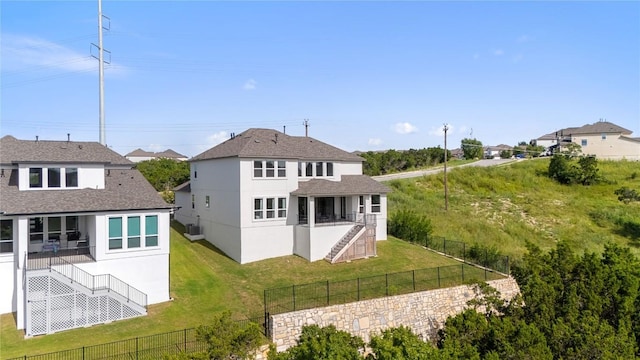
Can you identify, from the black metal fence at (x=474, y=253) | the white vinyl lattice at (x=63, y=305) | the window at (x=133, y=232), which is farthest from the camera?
the black metal fence at (x=474, y=253)

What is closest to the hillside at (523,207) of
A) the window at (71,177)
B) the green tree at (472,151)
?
the green tree at (472,151)

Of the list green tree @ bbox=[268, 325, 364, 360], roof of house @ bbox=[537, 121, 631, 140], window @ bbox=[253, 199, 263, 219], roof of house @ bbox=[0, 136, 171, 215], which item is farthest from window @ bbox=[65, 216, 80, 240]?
roof of house @ bbox=[537, 121, 631, 140]

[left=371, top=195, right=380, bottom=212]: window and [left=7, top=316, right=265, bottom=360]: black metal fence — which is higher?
[left=371, top=195, right=380, bottom=212]: window

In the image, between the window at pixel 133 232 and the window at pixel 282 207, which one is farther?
the window at pixel 282 207

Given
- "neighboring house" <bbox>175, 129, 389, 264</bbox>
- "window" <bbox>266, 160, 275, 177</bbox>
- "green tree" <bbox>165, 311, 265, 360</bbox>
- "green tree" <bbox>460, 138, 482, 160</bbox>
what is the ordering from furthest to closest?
"green tree" <bbox>460, 138, 482, 160</bbox>
"window" <bbox>266, 160, 275, 177</bbox>
"neighboring house" <bbox>175, 129, 389, 264</bbox>
"green tree" <bbox>165, 311, 265, 360</bbox>

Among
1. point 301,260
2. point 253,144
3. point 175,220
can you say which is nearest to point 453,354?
point 301,260

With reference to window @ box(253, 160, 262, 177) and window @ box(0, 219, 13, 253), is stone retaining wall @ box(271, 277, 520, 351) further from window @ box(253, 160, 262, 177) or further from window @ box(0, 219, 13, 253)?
window @ box(0, 219, 13, 253)

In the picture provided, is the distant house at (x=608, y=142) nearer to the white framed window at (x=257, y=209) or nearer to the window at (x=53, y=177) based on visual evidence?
the white framed window at (x=257, y=209)

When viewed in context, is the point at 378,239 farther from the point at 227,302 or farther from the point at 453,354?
the point at 453,354
